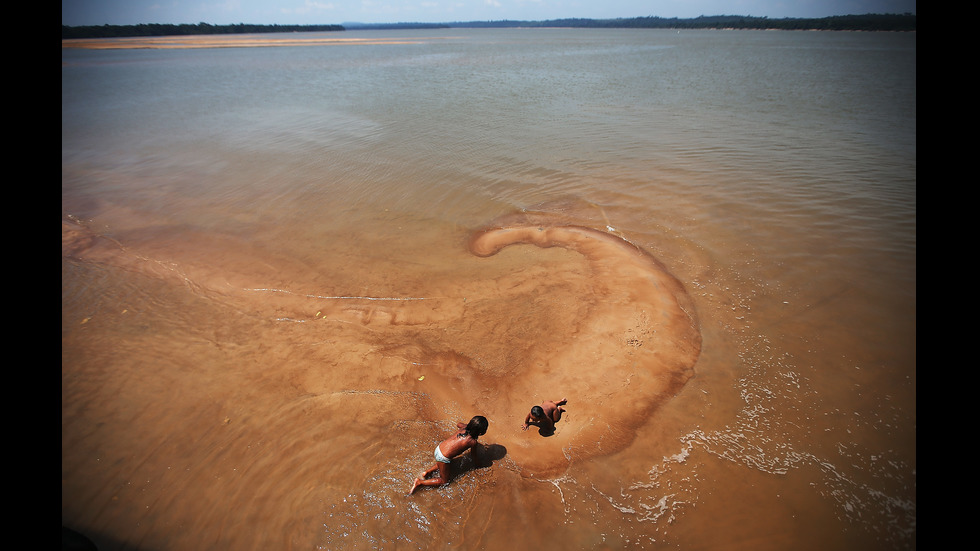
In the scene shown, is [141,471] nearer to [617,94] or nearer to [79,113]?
[617,94]

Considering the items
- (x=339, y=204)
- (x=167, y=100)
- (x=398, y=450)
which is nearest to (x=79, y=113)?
(x=167, y=100)

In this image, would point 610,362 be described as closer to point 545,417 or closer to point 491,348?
point 545,417

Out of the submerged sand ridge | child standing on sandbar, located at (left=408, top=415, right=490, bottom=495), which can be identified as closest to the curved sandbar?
the submerged sand ridge

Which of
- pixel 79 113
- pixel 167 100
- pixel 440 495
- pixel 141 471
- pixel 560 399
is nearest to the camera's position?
pixel 440 495

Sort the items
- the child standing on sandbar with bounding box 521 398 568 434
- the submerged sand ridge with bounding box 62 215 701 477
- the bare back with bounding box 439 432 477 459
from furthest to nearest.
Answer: the submerged sand ridge with bounding box 62 215 701 477 < the child standing on sandbar with bounding box 521 398 568 434 < the bare back with bounding box 439 432 477 459

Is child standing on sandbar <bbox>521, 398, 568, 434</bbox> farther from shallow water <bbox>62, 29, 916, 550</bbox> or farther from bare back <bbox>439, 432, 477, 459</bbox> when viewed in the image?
bare back <bbox>439, 432, 477, 459</bbox>

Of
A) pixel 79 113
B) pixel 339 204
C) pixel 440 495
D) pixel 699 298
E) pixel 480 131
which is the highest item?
pixel 79 113

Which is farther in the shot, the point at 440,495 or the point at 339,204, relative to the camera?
the point at 339,204
